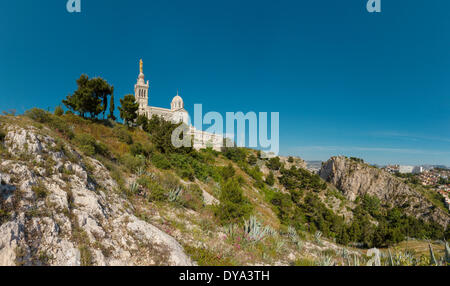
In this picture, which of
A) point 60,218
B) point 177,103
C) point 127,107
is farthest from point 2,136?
point 177,103

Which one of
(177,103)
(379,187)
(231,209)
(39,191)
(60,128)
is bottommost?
(379,187)

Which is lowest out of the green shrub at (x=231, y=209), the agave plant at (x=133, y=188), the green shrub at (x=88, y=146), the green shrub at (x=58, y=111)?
the green shrub at (x=231, y=209)

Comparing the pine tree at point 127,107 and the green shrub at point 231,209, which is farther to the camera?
the pine tree at point 127,107

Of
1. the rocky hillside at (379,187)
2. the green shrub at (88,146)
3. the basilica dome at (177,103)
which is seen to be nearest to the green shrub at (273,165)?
the rocky hillside at (379,187)

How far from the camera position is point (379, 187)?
159 ft

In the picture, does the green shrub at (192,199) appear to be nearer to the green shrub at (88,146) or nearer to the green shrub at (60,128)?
the green shrub at (88,146)

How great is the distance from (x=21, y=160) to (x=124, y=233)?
13.8ft

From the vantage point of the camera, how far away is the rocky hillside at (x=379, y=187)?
132 ft

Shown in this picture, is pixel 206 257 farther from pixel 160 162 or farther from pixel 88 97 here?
pixel 88 97

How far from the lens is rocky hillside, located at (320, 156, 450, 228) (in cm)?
4009

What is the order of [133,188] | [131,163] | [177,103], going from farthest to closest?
[177,103] → [131,163] → [133,188]

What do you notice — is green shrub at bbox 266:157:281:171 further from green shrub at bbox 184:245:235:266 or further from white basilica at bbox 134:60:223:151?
green shrub at bbox 184:245:235:266

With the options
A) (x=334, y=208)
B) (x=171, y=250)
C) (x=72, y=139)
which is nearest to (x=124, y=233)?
(x=171, y=250)

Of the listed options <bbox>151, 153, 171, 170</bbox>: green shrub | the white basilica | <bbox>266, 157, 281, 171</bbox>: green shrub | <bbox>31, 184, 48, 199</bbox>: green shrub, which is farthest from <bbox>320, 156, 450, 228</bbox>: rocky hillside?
<bbox>31, 184, 48, 199</bbox>: green shrub
